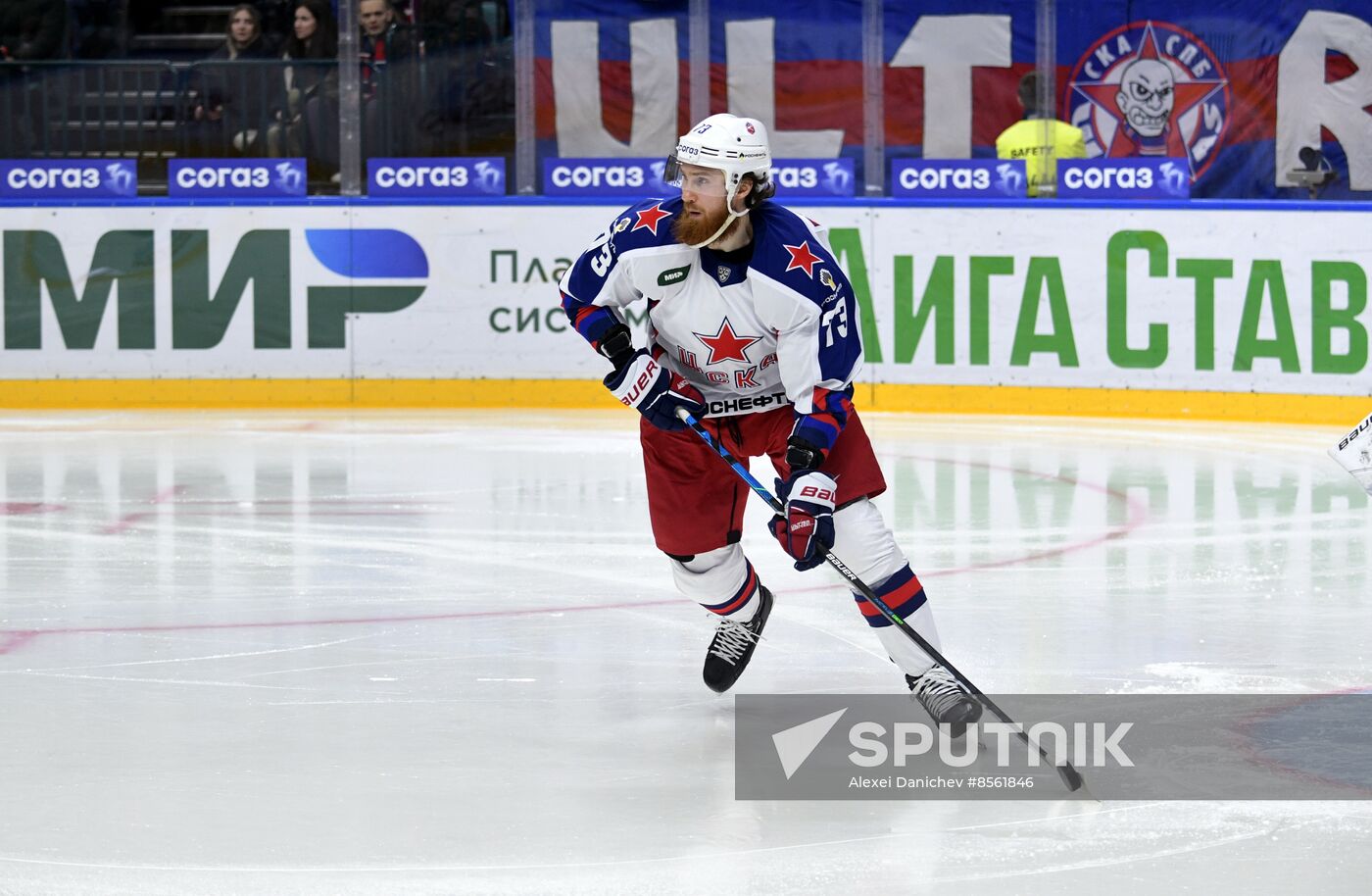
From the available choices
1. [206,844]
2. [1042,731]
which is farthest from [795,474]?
[206,844]

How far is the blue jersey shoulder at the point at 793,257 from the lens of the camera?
3654 mm

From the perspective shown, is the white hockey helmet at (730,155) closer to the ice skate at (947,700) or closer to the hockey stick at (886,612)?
the hockey stick at (886,612)

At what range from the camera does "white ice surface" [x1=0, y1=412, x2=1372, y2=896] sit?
2943 mm

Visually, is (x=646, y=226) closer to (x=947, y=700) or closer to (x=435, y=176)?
(x=947, y=700)

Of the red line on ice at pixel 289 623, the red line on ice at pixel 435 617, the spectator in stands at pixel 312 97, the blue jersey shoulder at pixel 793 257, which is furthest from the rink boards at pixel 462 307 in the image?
the blue jersey shoulder at pixel 793 257

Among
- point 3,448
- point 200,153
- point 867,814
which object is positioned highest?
point 200,153

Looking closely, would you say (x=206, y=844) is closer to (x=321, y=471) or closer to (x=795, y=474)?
(x=795, y=474)

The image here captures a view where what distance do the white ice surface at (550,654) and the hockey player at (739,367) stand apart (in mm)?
409

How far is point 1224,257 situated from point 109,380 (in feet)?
17.3

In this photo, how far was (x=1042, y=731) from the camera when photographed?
3703mm

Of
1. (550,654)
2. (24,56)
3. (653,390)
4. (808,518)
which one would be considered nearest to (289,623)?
(550,654)

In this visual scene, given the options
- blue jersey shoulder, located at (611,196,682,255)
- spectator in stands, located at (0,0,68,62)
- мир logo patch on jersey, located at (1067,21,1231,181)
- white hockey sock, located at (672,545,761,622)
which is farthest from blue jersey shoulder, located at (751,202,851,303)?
spectator in stands, located at (0,0,68,62)

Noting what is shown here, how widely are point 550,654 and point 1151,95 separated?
688cm

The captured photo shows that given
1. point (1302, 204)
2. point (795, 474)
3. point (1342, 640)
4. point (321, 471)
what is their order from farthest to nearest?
point (1302, 204)
point (321, 471)
point (1342, 640)
point (795, 474)
